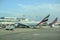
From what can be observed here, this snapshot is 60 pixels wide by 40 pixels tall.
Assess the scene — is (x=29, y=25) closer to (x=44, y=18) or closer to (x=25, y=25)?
(x=25, y=25)

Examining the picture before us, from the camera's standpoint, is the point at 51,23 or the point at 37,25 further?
the point at 51,23

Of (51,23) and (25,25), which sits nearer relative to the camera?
(25,25)

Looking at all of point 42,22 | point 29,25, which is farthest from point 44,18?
point 29,25

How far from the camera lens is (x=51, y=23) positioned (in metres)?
104

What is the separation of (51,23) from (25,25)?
1663cm

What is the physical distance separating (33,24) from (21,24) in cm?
678

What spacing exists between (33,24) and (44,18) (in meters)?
8.33

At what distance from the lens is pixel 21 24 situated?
320ft

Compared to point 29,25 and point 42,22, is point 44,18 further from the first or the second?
point 29,25

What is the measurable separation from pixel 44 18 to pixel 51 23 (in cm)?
656

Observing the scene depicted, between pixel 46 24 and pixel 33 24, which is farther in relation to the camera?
pixel 46 24

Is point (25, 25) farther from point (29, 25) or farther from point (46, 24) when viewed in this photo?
point (46, 24)

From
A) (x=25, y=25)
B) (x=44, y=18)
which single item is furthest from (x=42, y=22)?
(x=25, y=25)

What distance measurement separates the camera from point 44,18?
99.8 metres
